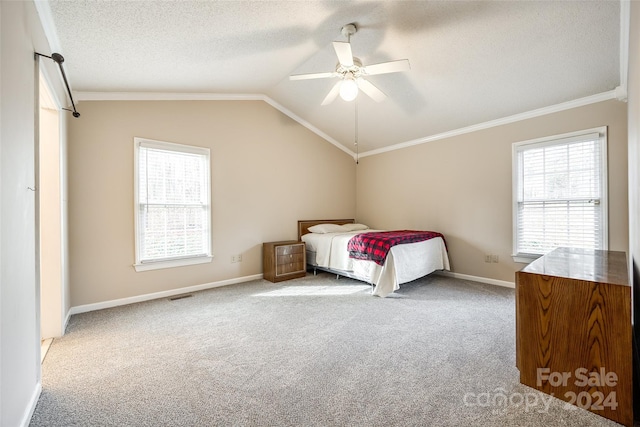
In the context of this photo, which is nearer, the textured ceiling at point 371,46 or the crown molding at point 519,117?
the textured ceiling at point 371,46

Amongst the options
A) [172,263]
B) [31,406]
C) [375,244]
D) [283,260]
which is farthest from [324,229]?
[31,406]

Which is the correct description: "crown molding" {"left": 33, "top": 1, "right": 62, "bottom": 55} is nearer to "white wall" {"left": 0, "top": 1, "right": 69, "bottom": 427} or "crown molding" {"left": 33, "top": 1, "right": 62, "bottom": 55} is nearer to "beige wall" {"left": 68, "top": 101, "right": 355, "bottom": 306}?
"white wall" {"left": 0, "top": 1, "right": 69, "bottom": 427}

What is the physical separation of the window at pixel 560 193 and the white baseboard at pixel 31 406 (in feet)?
16.2

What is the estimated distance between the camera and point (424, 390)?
1696 mm

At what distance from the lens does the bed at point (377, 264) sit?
3.58 meters

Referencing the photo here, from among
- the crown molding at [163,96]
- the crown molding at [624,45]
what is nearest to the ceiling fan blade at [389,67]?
the crown molding at [624,45]

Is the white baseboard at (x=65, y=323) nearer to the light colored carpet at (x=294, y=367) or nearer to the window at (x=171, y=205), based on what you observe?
the light colored carpet at (x=294, y=367)

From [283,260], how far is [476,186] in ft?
10.6

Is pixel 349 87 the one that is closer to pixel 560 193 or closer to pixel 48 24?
pixel 48 24

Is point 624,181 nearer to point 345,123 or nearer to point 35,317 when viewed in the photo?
point 345,123

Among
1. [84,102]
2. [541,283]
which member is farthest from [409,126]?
[84,102]

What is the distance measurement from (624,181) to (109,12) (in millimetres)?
5200

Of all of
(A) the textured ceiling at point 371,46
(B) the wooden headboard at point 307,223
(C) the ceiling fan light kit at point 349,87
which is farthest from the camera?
(B) the wooden headboard at point 307,223

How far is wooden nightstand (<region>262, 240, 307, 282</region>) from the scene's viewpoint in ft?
14.3
